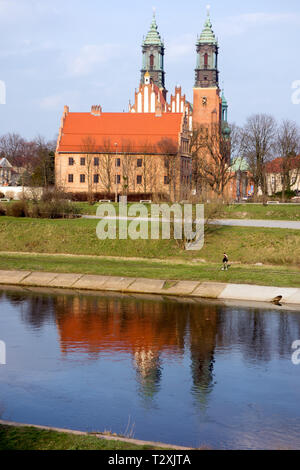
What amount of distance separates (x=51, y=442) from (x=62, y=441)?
0.21 metres

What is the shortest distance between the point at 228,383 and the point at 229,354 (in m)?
3.82

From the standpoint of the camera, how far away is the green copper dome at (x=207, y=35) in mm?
127812

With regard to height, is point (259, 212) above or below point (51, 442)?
above

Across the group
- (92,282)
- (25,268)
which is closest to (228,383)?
(92,282)

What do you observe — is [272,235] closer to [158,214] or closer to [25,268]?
[158,214]

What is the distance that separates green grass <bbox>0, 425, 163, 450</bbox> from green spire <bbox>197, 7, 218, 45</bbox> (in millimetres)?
121708

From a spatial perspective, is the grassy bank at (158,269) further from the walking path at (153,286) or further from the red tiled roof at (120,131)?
the red tiled roof at (120,131)

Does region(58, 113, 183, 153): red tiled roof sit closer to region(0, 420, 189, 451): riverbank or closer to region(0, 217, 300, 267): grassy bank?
region(0, 217, 300, 267): grassy bank

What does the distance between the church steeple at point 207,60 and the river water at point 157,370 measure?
9789cm

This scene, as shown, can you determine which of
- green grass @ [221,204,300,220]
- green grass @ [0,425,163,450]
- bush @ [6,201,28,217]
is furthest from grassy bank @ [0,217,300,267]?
green grass @ [0,425,163,450]

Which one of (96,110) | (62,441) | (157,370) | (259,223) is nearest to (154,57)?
(96,110)

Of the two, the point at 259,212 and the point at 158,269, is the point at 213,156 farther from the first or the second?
the point at 158,269

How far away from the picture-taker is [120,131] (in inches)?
4311

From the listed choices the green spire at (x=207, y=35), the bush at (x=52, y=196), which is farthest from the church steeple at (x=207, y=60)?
the bush at (x=52, y=196)
